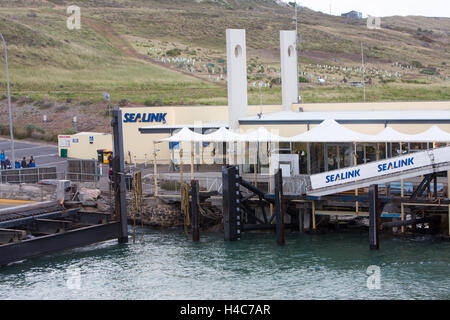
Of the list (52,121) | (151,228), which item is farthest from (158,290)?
(52,121)

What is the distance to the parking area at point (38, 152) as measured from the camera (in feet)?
160

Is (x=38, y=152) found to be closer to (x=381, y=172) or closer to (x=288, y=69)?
(x=288, y=69)

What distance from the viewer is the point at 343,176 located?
1185 inches

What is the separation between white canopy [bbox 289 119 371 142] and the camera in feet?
104

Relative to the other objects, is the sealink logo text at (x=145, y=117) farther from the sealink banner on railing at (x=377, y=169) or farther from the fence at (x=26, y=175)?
the sealink banner on railing at (x=377, y=169)

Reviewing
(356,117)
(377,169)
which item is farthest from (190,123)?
(377,169)

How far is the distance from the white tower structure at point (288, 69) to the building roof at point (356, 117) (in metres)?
2.44

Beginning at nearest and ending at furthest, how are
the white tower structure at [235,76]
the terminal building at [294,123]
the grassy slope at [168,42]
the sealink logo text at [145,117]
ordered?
the terminal building at [294,123] < the white tower structure at [235,76] < the sealink logo text at [145,117] < the grassy slope at [168,42]

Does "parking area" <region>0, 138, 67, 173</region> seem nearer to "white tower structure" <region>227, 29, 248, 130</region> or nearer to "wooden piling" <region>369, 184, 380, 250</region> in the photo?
"white tower structure" <region>227, 29, 248, 130</region>

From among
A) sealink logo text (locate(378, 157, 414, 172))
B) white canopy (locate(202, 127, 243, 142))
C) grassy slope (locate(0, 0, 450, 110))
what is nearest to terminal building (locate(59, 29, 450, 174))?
white canopy (locate(202, 127, 243, 142))

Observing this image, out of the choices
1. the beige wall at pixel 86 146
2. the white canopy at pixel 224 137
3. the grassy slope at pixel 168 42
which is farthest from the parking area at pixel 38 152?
the grassy slope at pixel 168 42

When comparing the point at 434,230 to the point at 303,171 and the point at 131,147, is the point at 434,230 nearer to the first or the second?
the point at 303,171

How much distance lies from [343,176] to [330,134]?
9.20 feet

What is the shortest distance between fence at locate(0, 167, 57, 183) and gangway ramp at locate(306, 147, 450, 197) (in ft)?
49.5
